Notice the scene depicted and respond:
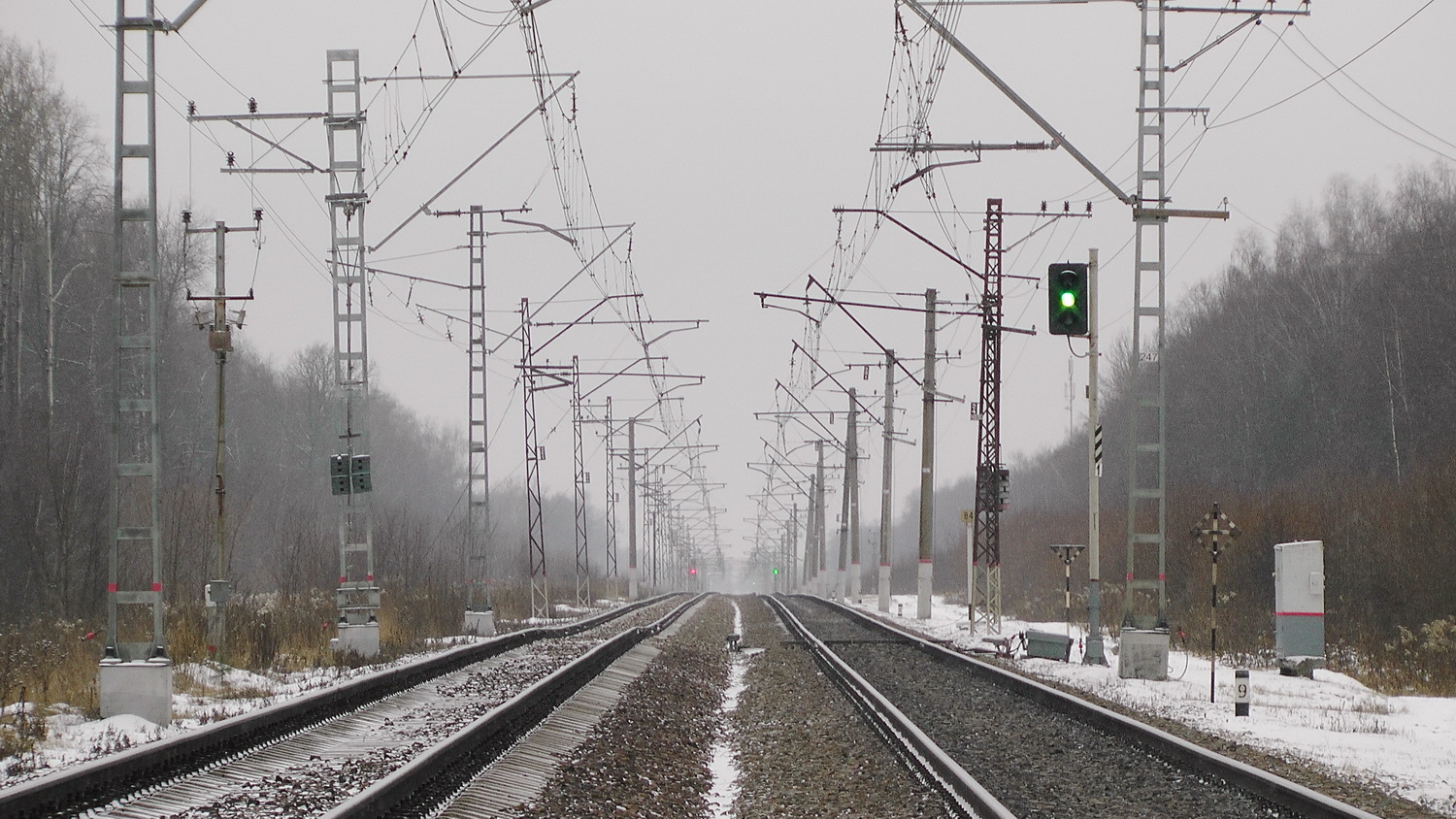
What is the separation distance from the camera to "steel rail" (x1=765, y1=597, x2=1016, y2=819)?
32.1ft

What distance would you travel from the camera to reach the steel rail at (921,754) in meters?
9.80

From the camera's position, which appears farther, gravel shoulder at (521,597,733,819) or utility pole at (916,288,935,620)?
utility pole at (916,288,935,620)

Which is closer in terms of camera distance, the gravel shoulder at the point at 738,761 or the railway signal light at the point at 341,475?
the gravel shoulder at the point at 738,761

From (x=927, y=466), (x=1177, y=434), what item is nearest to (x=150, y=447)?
(x=927, y=466)

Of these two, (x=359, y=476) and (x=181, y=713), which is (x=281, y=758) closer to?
(x=181, y=713)

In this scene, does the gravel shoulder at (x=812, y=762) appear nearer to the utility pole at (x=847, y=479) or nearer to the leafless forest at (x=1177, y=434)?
the leafless forest at (x=1177, y=434)

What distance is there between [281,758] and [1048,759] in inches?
246

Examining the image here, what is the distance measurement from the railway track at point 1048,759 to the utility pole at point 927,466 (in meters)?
18.9

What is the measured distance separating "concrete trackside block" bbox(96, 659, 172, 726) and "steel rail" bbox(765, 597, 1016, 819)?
22.4ft

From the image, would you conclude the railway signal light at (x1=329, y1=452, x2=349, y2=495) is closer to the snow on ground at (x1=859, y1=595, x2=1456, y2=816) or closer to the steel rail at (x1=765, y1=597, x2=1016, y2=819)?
the steel rail at (x1=765, y1=597, x2=1016, y2=819)

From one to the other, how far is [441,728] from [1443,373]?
4171cm

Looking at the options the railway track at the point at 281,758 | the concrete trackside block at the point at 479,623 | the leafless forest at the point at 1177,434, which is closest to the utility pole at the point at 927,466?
the leafless forest at the point at 1177,434

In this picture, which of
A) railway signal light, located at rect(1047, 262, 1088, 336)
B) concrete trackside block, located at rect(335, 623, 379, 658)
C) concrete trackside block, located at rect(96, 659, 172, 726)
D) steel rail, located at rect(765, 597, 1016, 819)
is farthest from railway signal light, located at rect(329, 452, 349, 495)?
railway signal light, located at rect(1047, 262, 1088, 336)

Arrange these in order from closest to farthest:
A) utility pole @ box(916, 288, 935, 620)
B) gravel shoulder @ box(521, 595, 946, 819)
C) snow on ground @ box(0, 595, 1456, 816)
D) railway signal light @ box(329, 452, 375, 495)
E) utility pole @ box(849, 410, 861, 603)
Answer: gravel shoulder @ box(521, 595, 946, 819)
snow on ground @ box(0, 595, 1456, 816)
railway signal light @ box(329, 452, 375, 495)
utility pole @ box(916, 288, 935, 620)
utility pole @ box(849, 410, 861, 603)
